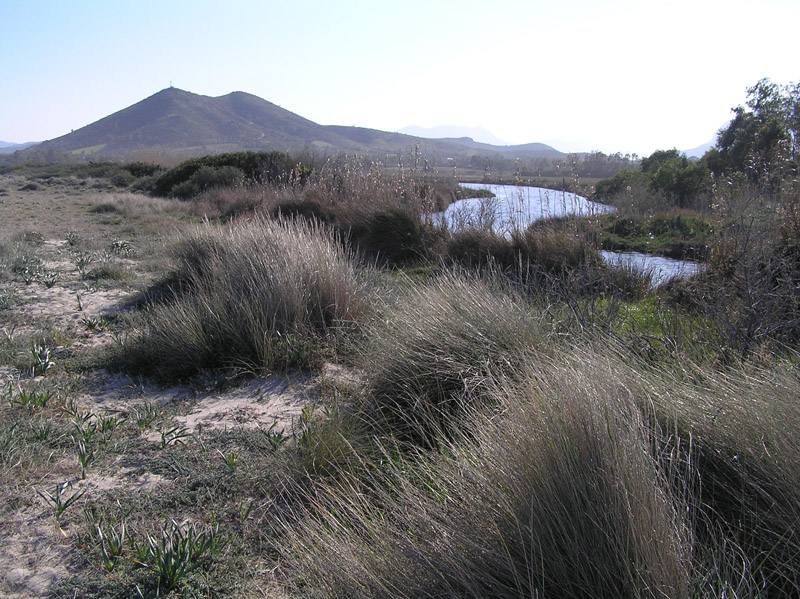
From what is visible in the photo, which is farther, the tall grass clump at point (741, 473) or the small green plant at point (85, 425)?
the small green plant at point (85, 425)

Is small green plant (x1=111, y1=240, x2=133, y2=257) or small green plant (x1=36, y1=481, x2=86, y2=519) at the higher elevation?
small green plant (x1=36, y1=481, x2=86, y2=519)

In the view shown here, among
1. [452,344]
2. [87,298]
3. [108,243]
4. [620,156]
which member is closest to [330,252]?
[452,344]

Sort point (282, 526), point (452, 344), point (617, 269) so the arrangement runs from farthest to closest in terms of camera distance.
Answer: point (617, 269), point (452, 344), point (282, 526)

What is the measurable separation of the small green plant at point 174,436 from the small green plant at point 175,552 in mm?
913

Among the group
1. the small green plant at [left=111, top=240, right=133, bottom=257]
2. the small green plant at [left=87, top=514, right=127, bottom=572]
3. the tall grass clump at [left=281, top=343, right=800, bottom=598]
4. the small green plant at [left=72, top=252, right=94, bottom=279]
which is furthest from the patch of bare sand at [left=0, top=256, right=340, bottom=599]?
the small green plant at [left=111, top=240, right=133, bottom=257]

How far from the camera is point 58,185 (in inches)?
1090

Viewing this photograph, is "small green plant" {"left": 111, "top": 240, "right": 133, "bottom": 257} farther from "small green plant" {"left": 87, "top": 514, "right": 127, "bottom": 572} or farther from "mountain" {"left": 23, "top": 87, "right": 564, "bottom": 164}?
"mountain" {"left": 23, "top": 87, "right": 564, "bottom": 164}

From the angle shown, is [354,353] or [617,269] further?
[617,269]

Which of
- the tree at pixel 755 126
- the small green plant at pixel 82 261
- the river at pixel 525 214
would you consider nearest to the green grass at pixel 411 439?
the river at pixel 525 214

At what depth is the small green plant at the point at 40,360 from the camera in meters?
4.26

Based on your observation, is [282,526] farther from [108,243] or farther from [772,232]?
[108,243]

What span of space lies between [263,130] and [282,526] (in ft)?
448

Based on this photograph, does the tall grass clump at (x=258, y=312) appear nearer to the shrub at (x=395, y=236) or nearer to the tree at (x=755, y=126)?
the shrub at (x=395, y=236)

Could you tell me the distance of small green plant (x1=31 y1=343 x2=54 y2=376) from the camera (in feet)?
14.0
